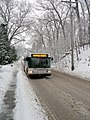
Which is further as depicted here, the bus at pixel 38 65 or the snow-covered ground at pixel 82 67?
the snow-covered ground at pixel 82 67

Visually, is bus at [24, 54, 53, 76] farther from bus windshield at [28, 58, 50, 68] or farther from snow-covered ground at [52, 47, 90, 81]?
snow-covered ground at [52, 47, 90, 81]

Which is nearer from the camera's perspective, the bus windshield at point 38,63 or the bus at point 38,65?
the bus at point 38,65

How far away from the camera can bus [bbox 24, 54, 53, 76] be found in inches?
865

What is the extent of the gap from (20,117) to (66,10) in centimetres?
3902

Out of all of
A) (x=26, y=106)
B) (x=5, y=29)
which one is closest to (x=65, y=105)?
(x=26, y=106)

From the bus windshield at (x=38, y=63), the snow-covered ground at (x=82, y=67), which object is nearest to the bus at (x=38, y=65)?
the bus windshield at (x=38, y=63)

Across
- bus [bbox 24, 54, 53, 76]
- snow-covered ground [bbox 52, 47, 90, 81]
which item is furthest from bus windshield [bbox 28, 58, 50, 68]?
snow-covered ground [bbox 52, 47, 90, 81]

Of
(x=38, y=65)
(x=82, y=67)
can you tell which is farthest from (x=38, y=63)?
(x=82, y=67)

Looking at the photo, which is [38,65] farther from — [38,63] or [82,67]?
[82,67]

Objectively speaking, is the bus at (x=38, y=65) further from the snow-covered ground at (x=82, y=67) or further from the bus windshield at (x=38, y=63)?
the snow-covered ground at (x=82, y=67)

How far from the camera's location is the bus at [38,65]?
21969 mm

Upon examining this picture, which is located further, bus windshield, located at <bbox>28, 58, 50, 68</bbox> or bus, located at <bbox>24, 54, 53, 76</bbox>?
bus windshield, located at <bbox>28, 58, 50, 68</bbox>

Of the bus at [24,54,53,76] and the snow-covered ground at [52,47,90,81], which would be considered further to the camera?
the snow-covered ground at [52,47,90,81]

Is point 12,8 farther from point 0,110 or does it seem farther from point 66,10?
point 0,110
